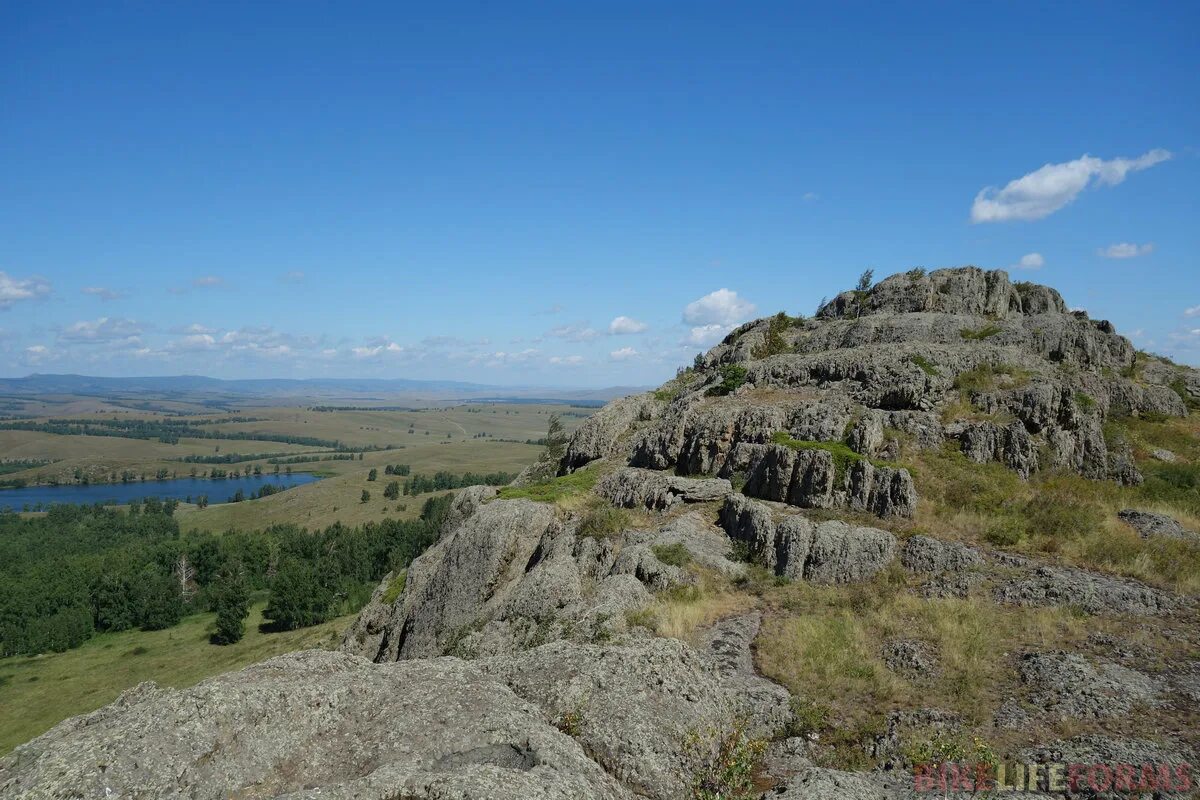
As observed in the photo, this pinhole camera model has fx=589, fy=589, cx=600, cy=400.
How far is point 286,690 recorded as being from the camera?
9.70 meters

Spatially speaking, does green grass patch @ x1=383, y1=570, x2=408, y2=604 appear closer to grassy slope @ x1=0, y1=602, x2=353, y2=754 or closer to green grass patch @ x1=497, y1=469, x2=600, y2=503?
green grass patch @ x1=497, y1=469, x2=600, y2=503

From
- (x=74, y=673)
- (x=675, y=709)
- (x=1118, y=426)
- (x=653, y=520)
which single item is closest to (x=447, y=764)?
(x=675, y=709)

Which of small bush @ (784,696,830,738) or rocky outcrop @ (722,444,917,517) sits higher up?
rocky outcrop @ (722,444,917,517)

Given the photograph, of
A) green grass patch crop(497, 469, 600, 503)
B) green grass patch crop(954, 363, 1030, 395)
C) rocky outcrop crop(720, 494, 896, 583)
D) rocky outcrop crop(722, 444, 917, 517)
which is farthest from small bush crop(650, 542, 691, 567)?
green grass patch crop(954, 363, 1030, 395)

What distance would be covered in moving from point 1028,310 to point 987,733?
1564 inches

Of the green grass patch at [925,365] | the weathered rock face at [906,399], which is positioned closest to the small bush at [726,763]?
the weathered rock face at [906,399]

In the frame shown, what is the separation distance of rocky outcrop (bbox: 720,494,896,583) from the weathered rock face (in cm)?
263

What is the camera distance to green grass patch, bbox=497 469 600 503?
2755 cm

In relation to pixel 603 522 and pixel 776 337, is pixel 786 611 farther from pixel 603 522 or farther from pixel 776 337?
pixel 776 337

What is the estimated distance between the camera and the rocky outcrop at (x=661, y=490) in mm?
25766

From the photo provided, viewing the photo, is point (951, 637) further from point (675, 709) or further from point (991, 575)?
point (675, 709)

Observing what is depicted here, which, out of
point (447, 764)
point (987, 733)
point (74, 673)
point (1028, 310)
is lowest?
point (74, 673)

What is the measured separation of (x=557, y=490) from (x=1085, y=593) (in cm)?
1959

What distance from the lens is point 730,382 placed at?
116ft
